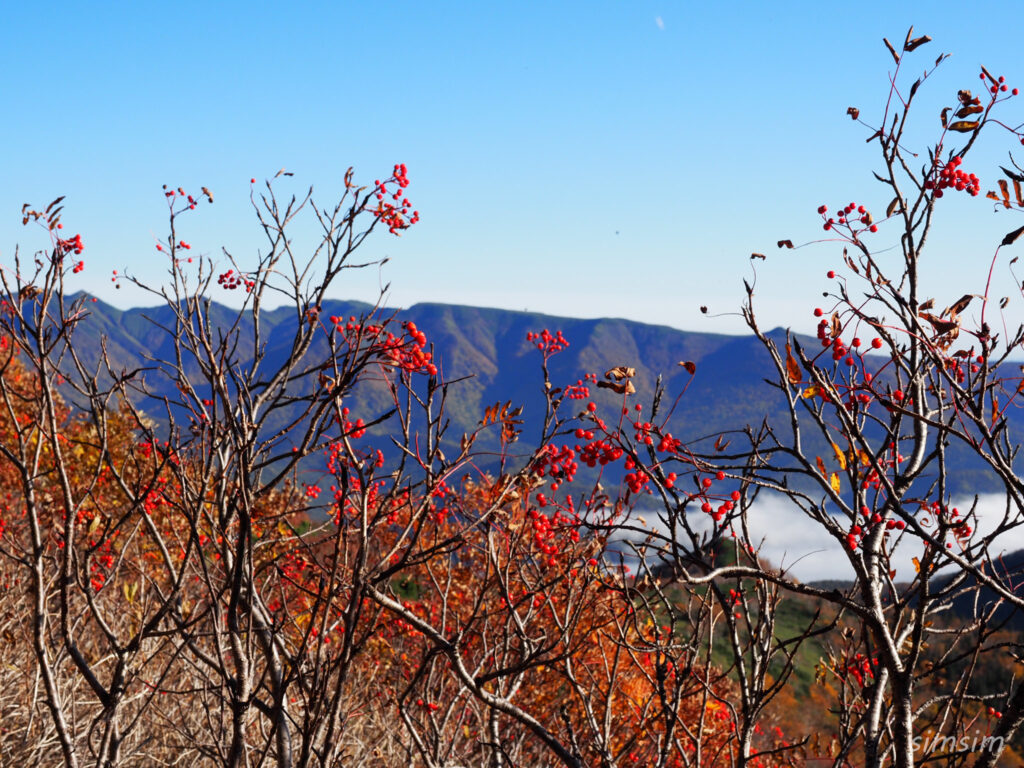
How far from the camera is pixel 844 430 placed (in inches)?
118

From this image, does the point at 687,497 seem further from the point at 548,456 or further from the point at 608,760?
the point at 608,760

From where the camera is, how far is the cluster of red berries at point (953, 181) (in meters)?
3.78

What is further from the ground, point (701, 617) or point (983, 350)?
point (983, 350)

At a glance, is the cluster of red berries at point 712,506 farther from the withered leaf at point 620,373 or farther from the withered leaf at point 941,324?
the withered leaf at point 941,324

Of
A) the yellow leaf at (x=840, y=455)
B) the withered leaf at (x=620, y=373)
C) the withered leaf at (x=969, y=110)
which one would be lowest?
the yellow leaf at (x=840, y=455)

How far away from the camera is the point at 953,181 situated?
3.80 meters

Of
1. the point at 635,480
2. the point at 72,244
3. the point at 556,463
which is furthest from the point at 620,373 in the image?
the point at 72,244

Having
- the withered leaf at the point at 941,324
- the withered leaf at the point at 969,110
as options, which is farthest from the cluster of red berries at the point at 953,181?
the withered leaf at the point at 941,324

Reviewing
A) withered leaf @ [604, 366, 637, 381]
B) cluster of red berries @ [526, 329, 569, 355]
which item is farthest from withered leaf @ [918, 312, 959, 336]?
cluster of red berries @ [526, 329, 569, 355]

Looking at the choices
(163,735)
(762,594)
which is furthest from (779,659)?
(762,594)

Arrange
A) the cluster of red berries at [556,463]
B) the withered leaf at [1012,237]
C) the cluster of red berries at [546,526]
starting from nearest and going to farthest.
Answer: the withered leaf at [1012,237]
the cluster of red berries at [556,463]
the cluster of red berries at [546,526]

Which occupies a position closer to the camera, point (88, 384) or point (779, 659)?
point (88, 384)

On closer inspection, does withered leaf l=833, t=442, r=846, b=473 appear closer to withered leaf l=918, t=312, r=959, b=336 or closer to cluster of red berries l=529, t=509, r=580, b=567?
withered leaf l=918, t=312, r=959, b=336

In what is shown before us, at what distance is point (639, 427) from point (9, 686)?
25.5 feet
